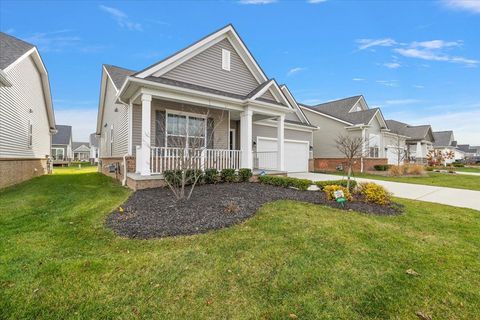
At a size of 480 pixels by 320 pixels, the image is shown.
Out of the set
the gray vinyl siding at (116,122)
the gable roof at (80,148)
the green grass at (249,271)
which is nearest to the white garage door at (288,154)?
the gray vinyl siding at (116,122)

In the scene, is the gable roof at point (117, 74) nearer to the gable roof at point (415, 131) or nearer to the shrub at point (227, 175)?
the shrub at point (227, 175)

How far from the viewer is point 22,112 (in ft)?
40.2

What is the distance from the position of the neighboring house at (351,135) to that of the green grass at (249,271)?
628 inches

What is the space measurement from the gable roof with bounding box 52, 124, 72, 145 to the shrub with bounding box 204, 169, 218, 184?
1755 inches

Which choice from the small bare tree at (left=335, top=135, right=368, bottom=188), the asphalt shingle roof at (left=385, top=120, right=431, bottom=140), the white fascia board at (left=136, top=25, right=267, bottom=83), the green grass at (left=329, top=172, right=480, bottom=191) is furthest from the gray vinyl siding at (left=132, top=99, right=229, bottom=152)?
the asphalt shingle roof at (left=385, top=120, right=431, bottom=140)

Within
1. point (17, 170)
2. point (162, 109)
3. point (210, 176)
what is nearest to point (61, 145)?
point (17, 170)

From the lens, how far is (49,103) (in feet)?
56.5

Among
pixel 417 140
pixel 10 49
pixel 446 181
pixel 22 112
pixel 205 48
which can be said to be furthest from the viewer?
pixel 417 140

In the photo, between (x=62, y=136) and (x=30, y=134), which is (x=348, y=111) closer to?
(x=30, y=134)

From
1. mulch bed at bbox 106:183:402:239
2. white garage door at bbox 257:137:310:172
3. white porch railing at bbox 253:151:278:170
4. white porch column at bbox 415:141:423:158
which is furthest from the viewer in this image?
white porch column at bbox 415:141:423:158

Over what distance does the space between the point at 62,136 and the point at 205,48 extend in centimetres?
4483

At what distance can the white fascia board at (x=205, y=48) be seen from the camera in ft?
28.7

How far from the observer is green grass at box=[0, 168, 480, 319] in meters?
2.39

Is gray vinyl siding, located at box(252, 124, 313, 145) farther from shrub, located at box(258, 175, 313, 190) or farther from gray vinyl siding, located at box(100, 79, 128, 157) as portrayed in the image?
gray vinyl siding, located at box(100, 79, 128, 157)
